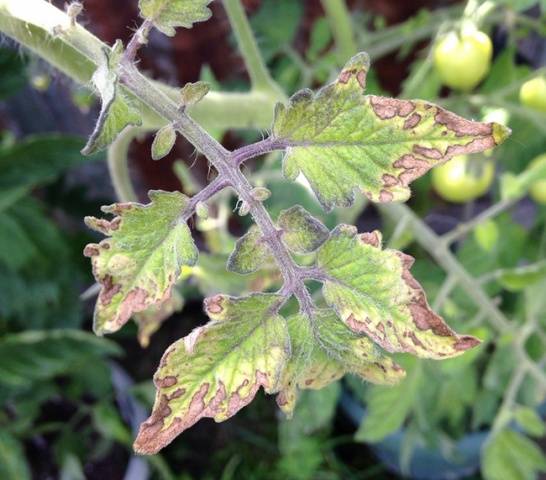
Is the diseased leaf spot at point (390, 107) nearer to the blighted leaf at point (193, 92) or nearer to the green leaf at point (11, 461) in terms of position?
the blighted leaf at point (193, 92)

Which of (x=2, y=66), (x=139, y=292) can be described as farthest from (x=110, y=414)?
(x=139, y=292)

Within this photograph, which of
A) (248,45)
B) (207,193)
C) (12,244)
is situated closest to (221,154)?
(207,193)

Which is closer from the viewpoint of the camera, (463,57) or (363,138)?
(363,138)

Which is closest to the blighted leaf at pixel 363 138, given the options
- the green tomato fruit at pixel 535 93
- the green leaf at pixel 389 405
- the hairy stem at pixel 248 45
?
the hairy stem at pixel 248 45

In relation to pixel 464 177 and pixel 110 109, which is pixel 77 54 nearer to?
pixel 110 109

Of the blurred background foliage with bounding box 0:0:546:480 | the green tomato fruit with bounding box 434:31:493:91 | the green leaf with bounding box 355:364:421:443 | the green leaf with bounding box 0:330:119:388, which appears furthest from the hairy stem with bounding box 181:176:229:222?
the green leaf with bounding box 0:330:119:388

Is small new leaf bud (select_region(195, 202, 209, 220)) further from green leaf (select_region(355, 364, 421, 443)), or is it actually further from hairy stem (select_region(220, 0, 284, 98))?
green leaf (select_region(355, 364, 421, 443))

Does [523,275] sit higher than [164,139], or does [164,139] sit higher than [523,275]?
[164,139]
